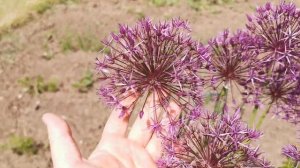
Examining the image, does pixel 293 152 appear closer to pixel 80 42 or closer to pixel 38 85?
pixel 38 85

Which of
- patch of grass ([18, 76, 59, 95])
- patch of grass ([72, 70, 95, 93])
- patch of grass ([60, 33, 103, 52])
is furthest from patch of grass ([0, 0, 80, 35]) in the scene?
patch of grass ([72, 70, 95, 93])

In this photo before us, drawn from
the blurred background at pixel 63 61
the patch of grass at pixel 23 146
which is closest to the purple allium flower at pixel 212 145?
the blurred background at pixel 63 61

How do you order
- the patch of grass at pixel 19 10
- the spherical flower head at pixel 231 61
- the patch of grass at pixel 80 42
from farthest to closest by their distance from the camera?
the patch of grass at pixel 19 10, the patch of grass at pixel 80 42, the spherical flower head at pixel 231 61

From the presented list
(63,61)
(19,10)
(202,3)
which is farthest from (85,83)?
(202,3)

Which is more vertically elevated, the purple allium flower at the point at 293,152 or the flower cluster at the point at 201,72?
the flower cluster at the point at 201,72

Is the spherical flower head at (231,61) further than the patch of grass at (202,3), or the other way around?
the patch of grass at (202,3)

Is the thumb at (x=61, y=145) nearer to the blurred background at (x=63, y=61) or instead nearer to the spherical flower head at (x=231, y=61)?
the spherical flower head at (x=231, y=61)
